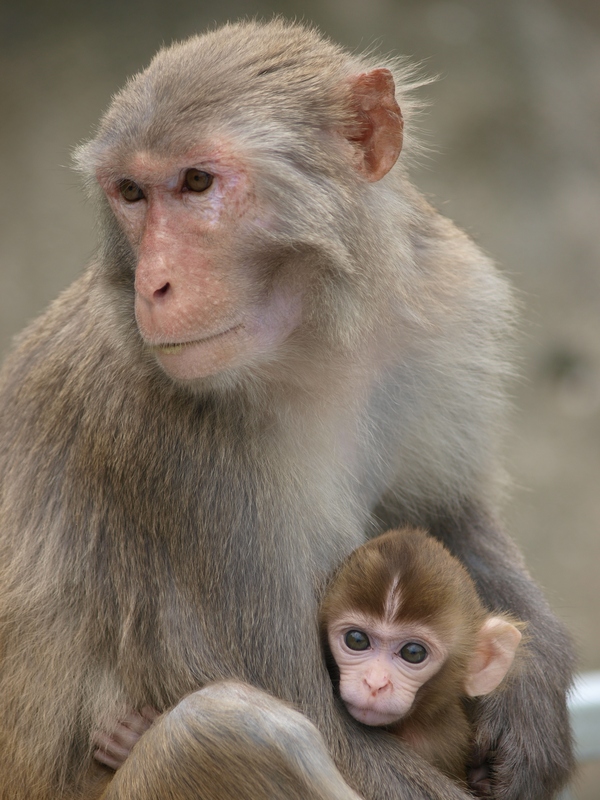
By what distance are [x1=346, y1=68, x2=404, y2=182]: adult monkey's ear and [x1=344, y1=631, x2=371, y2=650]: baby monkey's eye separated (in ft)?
4.29

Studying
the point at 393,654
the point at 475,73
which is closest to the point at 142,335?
the point at 393,654

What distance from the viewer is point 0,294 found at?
7523 mm

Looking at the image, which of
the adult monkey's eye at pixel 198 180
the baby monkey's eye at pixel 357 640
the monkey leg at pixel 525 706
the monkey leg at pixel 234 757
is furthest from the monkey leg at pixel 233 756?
the adult monkey's eye at pixel 198 180

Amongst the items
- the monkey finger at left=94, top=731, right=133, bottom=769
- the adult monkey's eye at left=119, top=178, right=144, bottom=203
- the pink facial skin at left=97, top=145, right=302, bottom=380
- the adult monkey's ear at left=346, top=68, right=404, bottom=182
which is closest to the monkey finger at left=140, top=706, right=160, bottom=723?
the monkey finger at left=94, top=731, right=133, bottom=769

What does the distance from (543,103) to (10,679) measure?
599 centimetres

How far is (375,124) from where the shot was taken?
9.53ft

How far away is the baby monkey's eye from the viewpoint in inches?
120

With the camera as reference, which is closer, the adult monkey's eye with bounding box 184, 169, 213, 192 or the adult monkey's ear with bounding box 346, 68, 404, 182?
the adult monkey's eye with bounding box 184, 169, 213, 192

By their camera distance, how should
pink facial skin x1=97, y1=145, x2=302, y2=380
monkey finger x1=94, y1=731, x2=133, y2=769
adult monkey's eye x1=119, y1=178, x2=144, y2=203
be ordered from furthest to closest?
monkey finger x1=94, y1=731, x2=133, y2=769
adult monkey's eye x1=119, y1=178, x2=144, y2=203
pink facial skin x1=97, y1=145, x2=302, y2=380

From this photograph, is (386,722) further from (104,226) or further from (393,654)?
(104,226)

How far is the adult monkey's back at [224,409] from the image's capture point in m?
2.69

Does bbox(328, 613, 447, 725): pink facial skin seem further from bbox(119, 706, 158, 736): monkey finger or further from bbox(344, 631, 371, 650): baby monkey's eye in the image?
bbox(119, 706, 158, 736): monkey finger

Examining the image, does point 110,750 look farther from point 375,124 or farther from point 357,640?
point 375,124

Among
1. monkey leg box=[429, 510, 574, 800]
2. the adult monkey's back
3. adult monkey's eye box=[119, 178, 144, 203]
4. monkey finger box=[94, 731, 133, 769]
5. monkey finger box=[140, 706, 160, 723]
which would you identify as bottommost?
monkey leg box=[429, 510, 574, 800]
